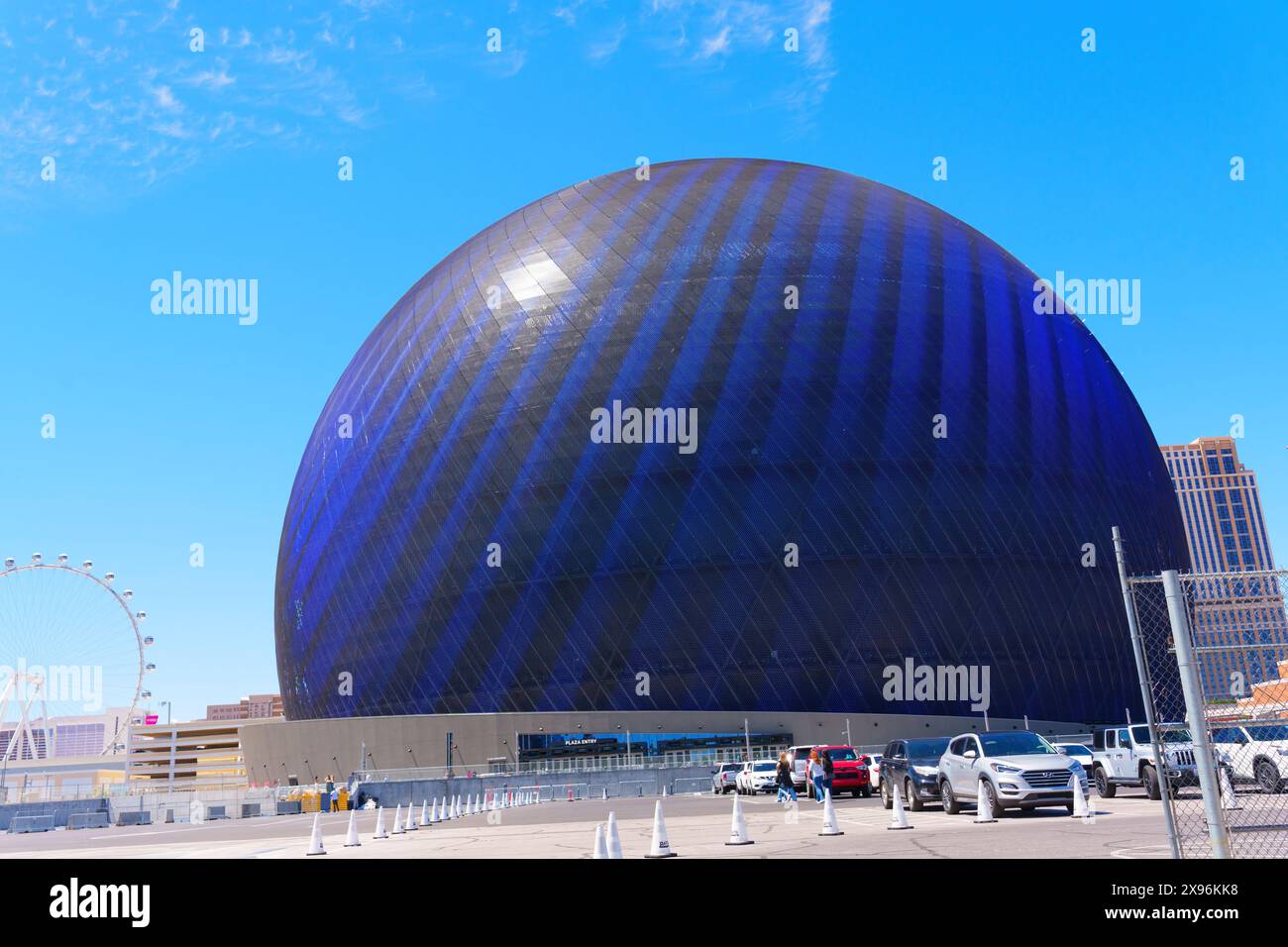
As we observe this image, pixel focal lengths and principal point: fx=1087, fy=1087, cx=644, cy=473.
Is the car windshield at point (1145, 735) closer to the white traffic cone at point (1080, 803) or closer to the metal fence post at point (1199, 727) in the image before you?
the white traffic cone at point (1080, 803)

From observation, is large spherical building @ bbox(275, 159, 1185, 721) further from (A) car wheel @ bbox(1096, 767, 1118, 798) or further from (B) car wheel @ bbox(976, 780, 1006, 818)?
(B) car wheel @ bbox(976, 780, 1006, 818)

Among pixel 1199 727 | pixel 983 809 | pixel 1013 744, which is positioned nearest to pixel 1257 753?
pixel 1013 744

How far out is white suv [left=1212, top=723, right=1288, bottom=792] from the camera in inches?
864

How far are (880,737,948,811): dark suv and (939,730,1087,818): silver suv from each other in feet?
4.60

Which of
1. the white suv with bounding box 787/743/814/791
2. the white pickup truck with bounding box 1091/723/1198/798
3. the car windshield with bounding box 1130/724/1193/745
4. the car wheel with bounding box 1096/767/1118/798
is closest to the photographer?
the white pickup truck with bounding box 1091/723/1198/798

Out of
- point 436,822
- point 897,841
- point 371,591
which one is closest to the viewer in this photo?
point 897,841

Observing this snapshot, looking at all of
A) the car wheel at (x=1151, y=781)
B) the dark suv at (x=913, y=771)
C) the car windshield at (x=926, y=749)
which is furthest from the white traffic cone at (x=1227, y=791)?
the car windshield at (x=926, y=749)

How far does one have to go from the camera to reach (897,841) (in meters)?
15.4

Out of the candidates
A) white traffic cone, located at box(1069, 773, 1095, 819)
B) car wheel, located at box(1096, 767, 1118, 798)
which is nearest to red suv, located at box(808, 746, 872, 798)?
car wheel, located at box(1096, 767, 1118, 798)
